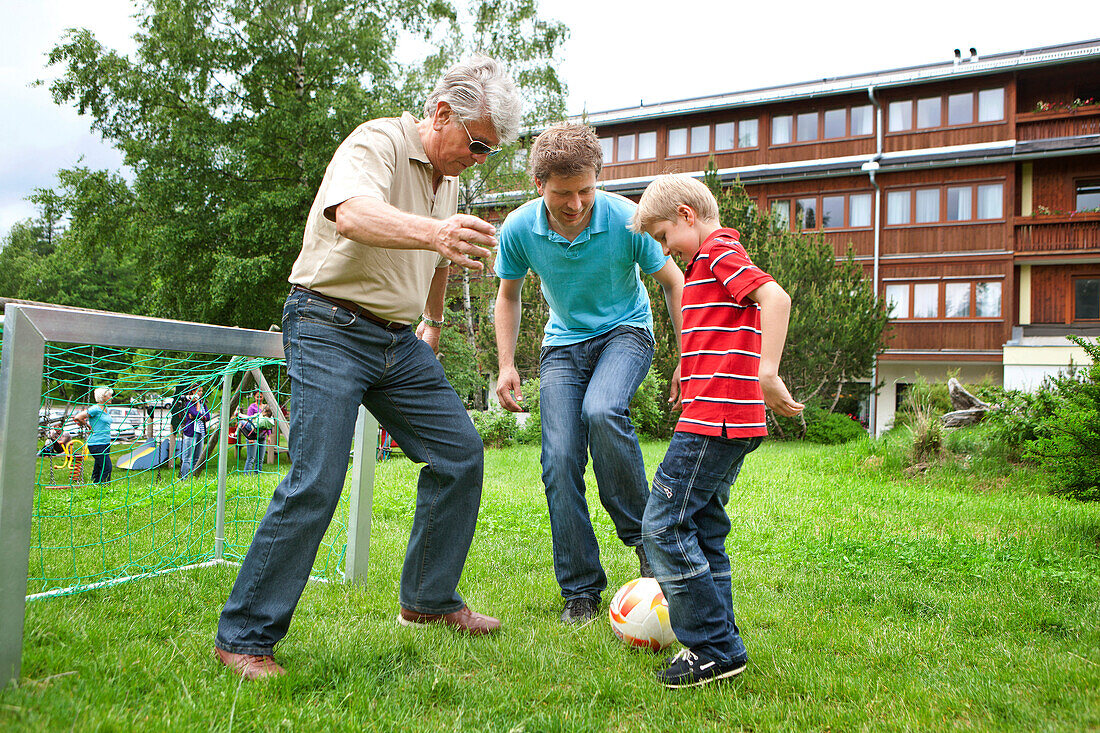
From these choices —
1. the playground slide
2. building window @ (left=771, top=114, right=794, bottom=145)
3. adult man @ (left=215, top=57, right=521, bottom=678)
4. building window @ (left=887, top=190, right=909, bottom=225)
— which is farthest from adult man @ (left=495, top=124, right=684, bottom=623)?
building window @ (left=771, top=114, right=794, bottom=145)

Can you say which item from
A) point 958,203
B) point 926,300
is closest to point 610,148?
point 958,203

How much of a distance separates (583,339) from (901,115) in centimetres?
2478

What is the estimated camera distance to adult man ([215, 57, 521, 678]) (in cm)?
265

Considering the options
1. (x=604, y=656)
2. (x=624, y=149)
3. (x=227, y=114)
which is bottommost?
(x=604, y=656)

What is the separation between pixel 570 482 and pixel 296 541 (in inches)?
54.2

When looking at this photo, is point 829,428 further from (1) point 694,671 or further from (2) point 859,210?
(1) point 694,671

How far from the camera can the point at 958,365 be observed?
23.7m

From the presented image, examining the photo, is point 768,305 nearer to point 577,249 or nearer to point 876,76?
point 577,249

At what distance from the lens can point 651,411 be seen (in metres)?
17.1

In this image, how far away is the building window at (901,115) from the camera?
24.7 m

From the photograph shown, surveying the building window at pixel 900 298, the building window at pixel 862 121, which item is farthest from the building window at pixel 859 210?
the building window at pixel 900 298

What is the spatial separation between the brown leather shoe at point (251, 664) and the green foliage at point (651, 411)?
13.5 metres

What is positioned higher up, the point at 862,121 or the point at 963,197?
the point at 862,121

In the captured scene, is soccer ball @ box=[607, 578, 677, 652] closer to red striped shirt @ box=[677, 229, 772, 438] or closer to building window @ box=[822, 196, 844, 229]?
red striped shirt @ box=[677, 229, 772, 438]
